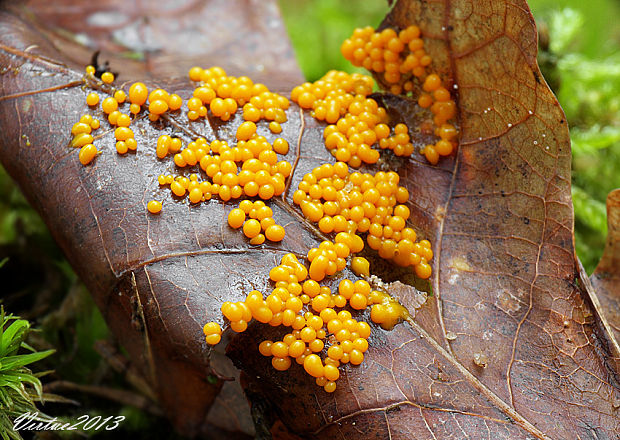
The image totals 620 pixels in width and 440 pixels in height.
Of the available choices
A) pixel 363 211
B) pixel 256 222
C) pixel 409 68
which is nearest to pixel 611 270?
pixel 363 211

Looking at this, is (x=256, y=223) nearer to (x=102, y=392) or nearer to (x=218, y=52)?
(x=102, y=392)

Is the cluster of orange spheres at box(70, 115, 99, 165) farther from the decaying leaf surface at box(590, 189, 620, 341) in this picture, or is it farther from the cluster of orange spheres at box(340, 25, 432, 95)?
the decaying leaf surface at box(590, 189, 620, 341)

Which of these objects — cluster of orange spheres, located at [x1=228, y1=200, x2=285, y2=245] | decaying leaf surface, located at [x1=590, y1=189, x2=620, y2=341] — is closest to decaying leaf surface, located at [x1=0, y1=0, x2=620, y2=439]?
cluster of orange spheres, located at [x1=228, y1=200, x2=285, y2=245]

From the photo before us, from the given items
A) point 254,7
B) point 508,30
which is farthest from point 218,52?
point 508,30
